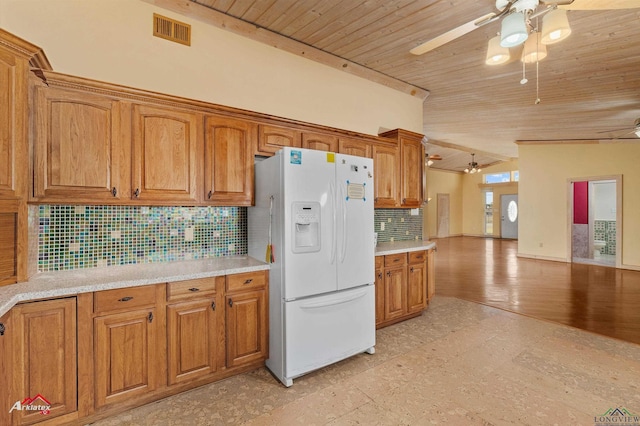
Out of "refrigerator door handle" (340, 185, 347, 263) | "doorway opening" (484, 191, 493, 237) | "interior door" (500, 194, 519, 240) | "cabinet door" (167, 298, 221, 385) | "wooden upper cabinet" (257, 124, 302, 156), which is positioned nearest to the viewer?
"cabinet door" (167, 298, 221, 385)

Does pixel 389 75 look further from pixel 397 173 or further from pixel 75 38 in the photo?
pixel 75 38

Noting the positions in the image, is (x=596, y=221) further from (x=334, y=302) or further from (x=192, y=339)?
(x=192, y=339)

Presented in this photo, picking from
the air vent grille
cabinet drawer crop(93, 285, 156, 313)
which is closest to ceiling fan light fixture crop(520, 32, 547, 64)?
the air vent grille

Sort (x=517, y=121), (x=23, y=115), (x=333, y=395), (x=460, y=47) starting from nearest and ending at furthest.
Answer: (x=23, y=115) < (x=333, y=395) < (x=460, y=47) < (x=517, y=121)

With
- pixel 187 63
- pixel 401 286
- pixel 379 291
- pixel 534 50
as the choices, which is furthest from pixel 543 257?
pixel 187 63

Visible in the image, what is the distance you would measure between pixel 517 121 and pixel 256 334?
20.0ft

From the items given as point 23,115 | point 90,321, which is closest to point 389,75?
point 23,115

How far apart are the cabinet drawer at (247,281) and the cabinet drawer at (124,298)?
54 centimetres

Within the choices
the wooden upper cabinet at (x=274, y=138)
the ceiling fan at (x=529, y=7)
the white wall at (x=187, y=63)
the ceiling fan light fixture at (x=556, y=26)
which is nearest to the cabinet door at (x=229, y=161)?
the wooden upper cabinet at (x=274, y=138)

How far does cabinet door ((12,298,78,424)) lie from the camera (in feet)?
5.32

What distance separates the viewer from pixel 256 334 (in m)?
2.45

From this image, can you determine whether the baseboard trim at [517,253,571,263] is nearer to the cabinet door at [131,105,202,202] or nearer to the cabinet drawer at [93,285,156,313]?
the cabinet door at [131,105,202,202]

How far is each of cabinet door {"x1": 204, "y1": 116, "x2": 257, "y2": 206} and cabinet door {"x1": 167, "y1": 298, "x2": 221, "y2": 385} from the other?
863 mm

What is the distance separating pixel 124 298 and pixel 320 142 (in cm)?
219
